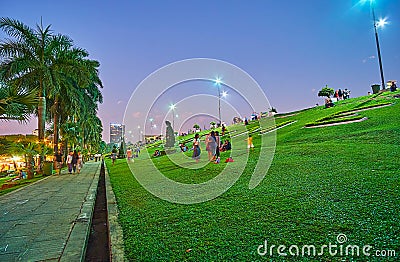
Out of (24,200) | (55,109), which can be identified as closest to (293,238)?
(24,200)

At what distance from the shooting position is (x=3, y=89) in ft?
21.4

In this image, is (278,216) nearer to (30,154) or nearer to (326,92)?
(30,154)

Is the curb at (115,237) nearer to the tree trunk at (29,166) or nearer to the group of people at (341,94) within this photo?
the tree trunk at (29,166)

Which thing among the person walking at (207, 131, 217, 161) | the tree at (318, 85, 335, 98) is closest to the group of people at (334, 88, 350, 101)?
the tree at (318, 85, 335, 98)

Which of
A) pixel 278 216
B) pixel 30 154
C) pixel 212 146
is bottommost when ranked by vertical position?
pixel 278 216

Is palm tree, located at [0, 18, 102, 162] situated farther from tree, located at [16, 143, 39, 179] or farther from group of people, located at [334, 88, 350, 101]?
group of people, located at [334, 88, 350, 101]

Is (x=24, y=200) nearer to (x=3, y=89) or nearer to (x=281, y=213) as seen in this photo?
(x=3, y=89)

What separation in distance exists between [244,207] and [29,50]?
1757 cm

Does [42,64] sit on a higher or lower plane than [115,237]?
higher

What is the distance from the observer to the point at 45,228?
16.4ft

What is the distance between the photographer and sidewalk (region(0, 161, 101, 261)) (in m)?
3.75

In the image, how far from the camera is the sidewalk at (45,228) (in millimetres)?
3752

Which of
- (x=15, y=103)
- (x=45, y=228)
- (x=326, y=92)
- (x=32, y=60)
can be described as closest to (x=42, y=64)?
(x=32, y=60)

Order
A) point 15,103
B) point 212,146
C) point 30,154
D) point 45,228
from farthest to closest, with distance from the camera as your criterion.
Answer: point 30,154 → point 212,146 → point 15,103 → point 45,228
